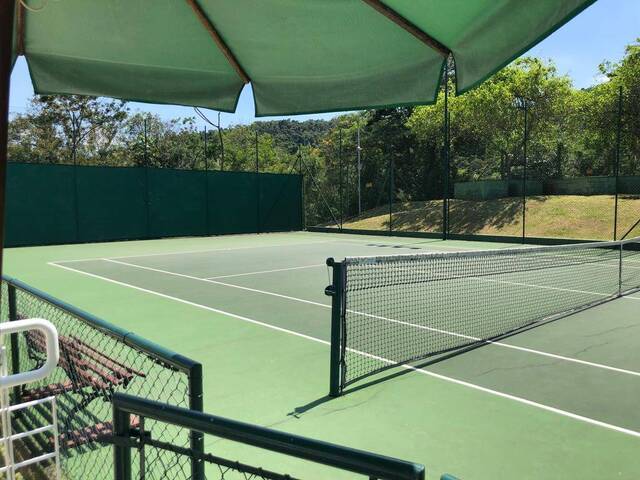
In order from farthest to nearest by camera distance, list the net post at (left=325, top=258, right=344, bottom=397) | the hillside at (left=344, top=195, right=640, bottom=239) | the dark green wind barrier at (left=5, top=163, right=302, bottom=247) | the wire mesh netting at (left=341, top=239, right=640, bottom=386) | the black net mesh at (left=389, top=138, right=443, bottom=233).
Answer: the black net mesh at (left=389, top=138, right=443, bottom=233)
the hillside at (left=344, top=195, right=640, bottom=239)
the dark green wind barrier at (left=5, top=163, right=302, bottom=247)
the wire mesh netting at (left=341, top=239, right=640, bottom=386)
the net post at (left=325, top=258, right=344, bottom=397)

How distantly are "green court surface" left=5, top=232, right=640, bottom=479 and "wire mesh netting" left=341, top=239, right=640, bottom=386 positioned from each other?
1.05ft

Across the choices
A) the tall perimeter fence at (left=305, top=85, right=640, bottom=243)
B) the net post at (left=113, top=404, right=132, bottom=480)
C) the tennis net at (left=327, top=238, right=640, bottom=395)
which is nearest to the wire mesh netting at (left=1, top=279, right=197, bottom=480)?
the net post at (left=113, top=404, right=132, bottom=480)

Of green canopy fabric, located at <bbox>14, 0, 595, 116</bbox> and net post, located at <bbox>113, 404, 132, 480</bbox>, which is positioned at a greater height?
green canopy fabric, located at <bbox>14, 0, 595, 116</bbox>

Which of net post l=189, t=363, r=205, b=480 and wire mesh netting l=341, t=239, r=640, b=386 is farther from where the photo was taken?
wire mesh netting l=341, t=239, r=640, b=386

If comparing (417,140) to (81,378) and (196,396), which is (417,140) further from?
(196,396)

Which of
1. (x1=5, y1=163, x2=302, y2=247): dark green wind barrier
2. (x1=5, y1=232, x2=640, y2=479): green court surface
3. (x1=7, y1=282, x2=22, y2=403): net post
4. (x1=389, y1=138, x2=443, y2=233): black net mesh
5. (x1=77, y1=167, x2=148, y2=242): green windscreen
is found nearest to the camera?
(x1=5, y1=232, x2=640, y2=479): green court surface

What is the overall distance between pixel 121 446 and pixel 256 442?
61cm

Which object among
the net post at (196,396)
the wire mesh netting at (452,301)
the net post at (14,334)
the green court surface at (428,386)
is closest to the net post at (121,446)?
the net post at (196,396)

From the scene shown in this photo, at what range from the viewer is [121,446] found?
5.08 ft

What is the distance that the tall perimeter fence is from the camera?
20.4 meters

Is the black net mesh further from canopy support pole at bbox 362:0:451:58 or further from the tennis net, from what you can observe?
canopy support pole at bbox 362:0:451:58

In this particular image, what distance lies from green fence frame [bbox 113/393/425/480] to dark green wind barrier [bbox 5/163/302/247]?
19510 mm

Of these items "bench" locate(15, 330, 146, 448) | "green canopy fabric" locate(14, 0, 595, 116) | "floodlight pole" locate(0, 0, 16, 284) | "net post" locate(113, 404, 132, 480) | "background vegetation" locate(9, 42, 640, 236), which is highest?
"background vegetation" locate(9, 42, 640, 236)

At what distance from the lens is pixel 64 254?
16.0 m
